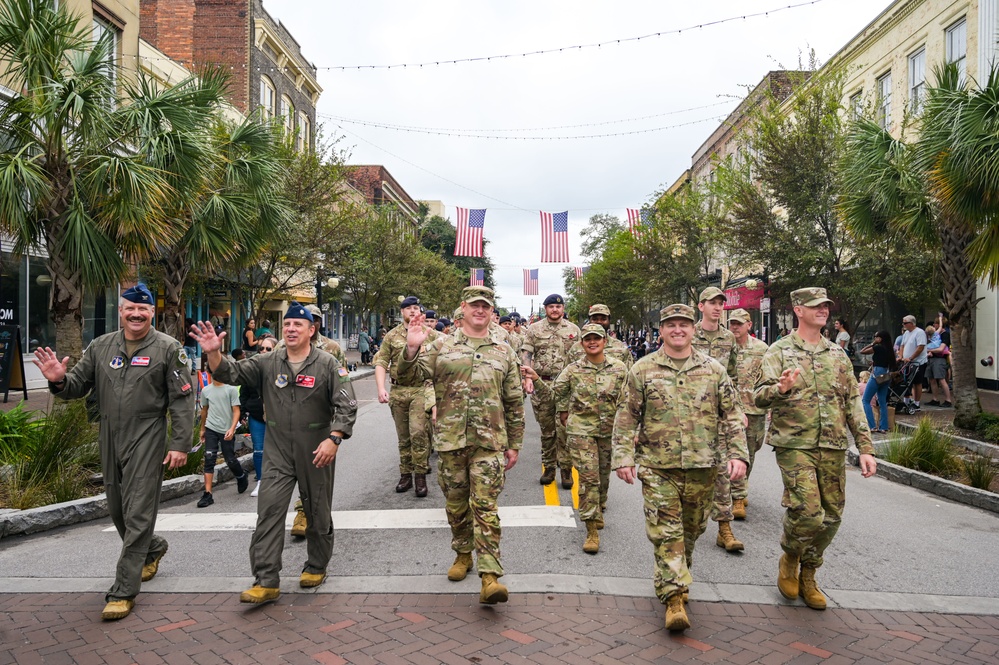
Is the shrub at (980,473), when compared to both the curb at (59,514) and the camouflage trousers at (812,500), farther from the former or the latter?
the curb at (59,514)

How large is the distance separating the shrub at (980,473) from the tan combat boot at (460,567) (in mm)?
6132

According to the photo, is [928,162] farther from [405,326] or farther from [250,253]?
[250,253]

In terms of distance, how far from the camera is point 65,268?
8.66 metres

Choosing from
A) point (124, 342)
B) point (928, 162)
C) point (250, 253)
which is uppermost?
point (928, 162)

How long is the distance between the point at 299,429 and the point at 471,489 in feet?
4.03

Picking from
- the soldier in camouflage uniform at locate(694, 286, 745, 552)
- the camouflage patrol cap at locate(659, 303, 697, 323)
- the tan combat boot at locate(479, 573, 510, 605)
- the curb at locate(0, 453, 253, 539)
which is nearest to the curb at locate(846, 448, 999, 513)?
the soldier in camouflage uniform at locate(694, 286, 745, 552)

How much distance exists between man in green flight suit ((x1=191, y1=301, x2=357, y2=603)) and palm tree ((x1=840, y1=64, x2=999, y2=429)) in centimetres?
837

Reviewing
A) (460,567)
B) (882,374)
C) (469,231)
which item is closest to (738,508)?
(460,567)

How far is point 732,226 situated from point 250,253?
13.0 metres

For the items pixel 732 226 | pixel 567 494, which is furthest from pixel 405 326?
pixel 732 226

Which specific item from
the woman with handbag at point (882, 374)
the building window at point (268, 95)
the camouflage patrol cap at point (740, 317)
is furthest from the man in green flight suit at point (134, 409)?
the building window at point (268, 95)

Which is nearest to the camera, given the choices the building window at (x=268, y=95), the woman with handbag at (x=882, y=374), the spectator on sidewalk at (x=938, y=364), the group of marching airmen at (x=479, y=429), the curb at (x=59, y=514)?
the group of marching airmen at (x=479, y=429)

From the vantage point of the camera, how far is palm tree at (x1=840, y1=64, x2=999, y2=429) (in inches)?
356

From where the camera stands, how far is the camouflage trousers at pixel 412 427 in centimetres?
755
